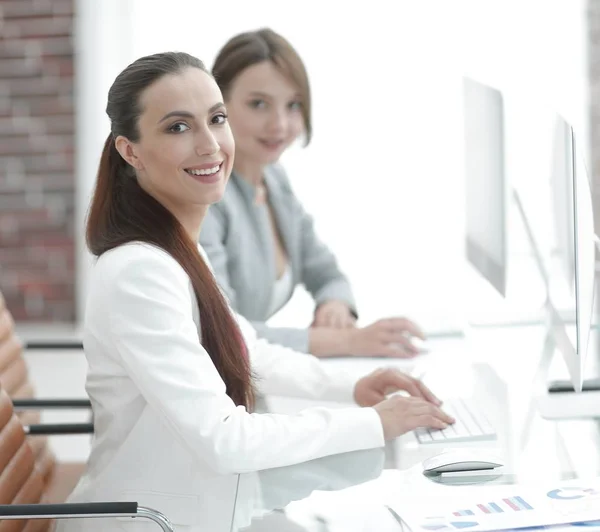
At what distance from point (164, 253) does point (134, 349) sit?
0.56ft

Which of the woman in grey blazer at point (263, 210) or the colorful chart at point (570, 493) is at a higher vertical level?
the woman in grey blazer at point (263, 210)

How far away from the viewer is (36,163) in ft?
15.4

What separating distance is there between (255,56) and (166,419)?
1222mm

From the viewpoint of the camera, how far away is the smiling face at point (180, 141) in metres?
1.56

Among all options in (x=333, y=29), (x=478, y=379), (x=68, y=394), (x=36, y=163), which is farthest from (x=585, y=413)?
(x=36, y=163)

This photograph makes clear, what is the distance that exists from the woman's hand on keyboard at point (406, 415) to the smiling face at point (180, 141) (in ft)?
1.43

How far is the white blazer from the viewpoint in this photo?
139 centimetres

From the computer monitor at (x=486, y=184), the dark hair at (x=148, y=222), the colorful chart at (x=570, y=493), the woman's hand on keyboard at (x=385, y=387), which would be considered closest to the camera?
the colorful chart at (x=570, y=493)

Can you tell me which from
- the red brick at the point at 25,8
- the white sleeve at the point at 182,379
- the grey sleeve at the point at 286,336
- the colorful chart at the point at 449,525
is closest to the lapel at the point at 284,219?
the grey sleeve at the point at 286,336

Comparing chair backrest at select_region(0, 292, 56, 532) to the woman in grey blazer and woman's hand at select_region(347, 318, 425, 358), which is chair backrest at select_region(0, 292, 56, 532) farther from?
woman's hand at select_region(347, 318, 425, 358)

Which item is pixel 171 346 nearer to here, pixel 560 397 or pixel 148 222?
pixel 148 222

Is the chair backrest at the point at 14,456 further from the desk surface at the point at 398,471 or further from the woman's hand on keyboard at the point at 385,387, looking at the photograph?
the woman's hand on keyboard at the point at 385,387

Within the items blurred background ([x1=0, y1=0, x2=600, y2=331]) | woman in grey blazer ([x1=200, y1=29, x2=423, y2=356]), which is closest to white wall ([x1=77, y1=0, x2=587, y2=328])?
blurred background ([x1=0, y1=0, x2=600, y2=331])

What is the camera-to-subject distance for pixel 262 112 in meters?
2.49
